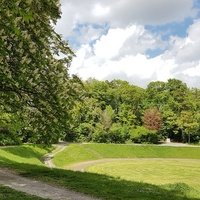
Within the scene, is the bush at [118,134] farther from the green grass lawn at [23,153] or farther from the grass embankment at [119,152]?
the green grass lawn at [23,153]

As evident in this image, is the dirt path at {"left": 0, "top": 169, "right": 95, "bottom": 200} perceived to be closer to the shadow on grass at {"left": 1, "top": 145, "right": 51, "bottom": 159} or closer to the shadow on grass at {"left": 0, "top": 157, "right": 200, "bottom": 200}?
the shadow on grass at {"left": 0, "top": 157, "right": 200, "bottom": 200}

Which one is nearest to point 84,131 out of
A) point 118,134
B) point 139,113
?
point 118,134

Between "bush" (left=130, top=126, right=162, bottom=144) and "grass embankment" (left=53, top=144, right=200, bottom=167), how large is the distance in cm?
1174

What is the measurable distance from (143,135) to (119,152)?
20.0 meters

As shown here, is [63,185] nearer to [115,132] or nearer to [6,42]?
[6,42]

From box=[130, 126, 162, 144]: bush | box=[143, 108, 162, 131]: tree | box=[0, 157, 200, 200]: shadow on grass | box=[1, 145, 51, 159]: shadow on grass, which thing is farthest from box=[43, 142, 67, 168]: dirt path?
box=[0, 157, 200, 200]: shadow on grass

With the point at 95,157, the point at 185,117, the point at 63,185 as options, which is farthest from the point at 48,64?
the point at 185,117

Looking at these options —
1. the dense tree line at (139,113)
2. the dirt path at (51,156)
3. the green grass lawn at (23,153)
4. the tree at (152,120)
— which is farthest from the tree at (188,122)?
the green grass lawn at (23,153)

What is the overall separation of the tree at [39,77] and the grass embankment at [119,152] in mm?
45258

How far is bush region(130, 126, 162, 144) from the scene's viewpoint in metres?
96.7

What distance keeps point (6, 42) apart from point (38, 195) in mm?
6187

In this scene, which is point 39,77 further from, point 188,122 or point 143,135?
point 188,122

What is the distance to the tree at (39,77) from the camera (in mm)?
17578

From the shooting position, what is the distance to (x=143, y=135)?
319 feet
